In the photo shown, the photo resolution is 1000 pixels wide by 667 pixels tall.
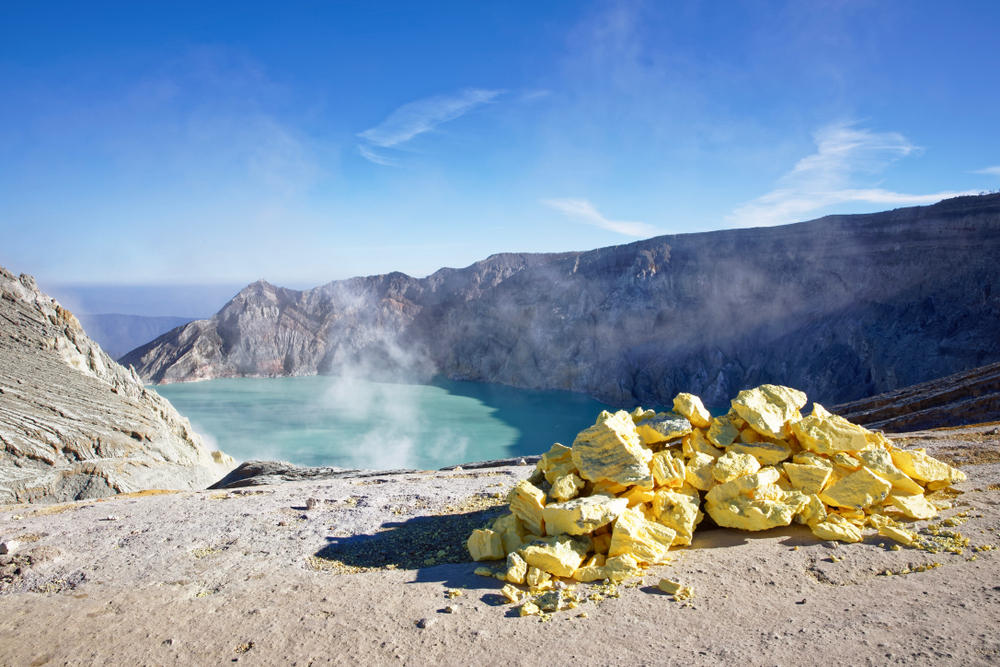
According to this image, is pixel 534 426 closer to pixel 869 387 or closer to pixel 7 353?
pixel 869 387

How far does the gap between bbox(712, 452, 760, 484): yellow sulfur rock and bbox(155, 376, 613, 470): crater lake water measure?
62.3ft

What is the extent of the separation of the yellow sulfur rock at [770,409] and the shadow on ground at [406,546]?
3.54 meters

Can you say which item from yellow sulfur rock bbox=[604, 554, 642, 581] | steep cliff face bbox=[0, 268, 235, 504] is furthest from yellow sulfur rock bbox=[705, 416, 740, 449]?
steep cliff face bbox=[0, 268, 235, 504]

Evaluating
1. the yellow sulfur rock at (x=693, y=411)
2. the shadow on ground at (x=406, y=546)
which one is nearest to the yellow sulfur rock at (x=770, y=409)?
the yellow sulfur rock at (x=693, y=411)

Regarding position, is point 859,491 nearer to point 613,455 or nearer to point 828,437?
point 828,437

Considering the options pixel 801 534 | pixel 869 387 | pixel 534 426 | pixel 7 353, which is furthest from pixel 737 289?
pixel 7 353

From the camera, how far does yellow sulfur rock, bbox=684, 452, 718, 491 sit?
5.84 metres

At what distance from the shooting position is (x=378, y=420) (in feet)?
119

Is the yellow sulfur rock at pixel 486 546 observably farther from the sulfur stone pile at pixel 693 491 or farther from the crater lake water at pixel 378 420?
the crater lake water at pixel 378 420

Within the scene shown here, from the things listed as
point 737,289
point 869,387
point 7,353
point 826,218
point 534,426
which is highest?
point 826,218

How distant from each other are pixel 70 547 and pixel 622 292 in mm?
40418

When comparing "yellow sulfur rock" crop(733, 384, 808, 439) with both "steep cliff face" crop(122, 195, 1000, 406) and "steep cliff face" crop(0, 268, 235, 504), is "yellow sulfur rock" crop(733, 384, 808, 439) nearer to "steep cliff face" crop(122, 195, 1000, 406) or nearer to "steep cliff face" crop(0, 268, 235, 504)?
"steep cliff face" crop(0, 268, 235, 504)

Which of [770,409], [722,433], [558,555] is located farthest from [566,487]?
[770,409]

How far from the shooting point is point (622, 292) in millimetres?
43438
